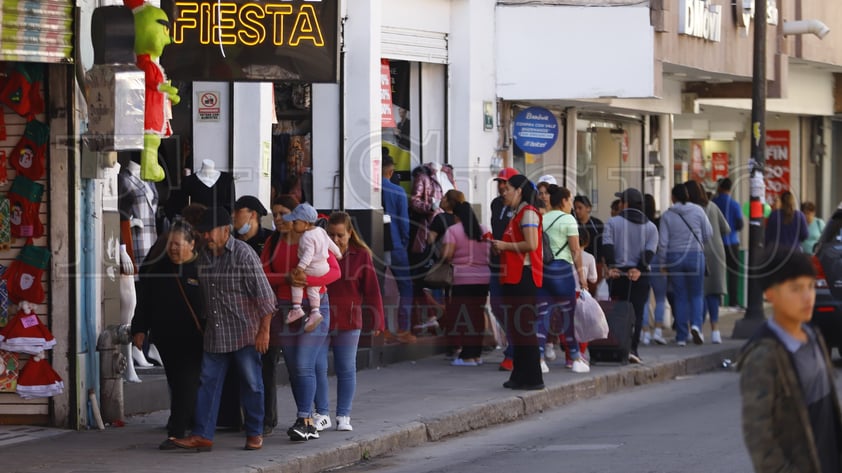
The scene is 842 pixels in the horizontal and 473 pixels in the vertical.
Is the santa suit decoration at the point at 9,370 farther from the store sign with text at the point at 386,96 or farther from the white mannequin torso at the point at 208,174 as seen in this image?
the store sign with text at the point at 386,96

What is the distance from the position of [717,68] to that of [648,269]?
5318 mm

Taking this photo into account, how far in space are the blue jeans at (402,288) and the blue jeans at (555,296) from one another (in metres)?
2.04

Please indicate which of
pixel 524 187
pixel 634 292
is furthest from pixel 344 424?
pixel 634 292

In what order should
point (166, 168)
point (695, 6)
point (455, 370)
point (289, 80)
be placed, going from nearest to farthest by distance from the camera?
point (289, 80) → point (166, 168) → point (455, 370) → point (695, 6)

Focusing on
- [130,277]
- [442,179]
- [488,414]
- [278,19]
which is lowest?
[488,414]

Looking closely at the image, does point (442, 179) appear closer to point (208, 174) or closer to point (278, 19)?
point (208, 174)

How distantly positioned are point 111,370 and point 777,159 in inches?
799

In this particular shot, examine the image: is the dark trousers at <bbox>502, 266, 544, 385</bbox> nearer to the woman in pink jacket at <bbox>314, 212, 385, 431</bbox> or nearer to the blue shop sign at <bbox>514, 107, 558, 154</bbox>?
the woman in pink jacket at <bbox>314, 212, 385, 431</bbox>

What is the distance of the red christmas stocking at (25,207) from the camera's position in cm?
1112

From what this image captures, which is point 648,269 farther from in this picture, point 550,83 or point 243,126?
point 243,126

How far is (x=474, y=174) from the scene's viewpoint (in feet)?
59.7

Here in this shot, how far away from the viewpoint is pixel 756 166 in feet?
65.4

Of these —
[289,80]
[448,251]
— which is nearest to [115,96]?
[289,80]

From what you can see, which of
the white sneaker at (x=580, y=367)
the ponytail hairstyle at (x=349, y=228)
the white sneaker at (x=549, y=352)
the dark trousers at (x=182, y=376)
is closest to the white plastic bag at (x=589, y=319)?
the white sneaker at (x=580, y=367)
